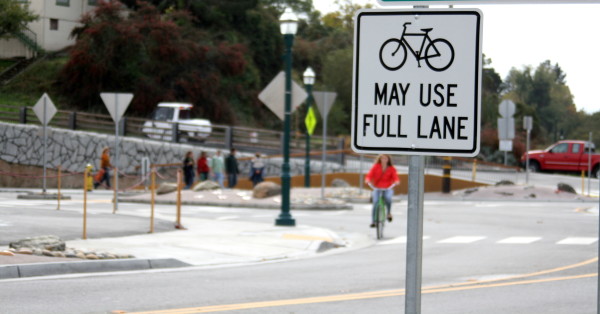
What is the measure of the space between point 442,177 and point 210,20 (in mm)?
19399

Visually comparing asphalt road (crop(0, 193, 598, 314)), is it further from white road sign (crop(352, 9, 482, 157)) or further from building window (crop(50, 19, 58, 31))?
building window (crop(50, 19, 58, 31))

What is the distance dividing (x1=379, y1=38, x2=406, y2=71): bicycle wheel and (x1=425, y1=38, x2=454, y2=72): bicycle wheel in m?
0.10

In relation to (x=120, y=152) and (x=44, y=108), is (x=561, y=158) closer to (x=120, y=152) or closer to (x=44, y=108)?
(x=120, y=152)

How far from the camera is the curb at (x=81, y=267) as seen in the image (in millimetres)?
10727

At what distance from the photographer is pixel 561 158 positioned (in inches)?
1794

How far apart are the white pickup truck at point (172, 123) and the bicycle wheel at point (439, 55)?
34.0 metres

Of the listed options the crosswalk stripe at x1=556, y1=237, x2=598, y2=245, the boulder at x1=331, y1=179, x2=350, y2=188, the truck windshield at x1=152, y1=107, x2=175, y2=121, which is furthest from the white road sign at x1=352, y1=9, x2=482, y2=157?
the truck windshield at x1=152, y1=107, x2=175, y2=121

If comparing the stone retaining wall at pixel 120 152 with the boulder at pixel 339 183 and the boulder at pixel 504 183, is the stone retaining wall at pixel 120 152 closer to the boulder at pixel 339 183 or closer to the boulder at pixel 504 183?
the boulder at pixel 339 183

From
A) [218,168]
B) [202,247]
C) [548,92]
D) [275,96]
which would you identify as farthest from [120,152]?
[548,92]

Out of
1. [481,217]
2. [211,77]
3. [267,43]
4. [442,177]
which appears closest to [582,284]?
[481,217]

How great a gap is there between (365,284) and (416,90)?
7576 mm

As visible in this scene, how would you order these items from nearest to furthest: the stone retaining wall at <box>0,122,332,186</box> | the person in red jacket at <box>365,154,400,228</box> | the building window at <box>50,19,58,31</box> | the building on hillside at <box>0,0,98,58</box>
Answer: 1. the person in red jacket at <box>365,154,400,228</box>
2. the building on hillside at <box>0,0,98,58</box>
3. the building window at <box>50,19,58,31</box>
4. the stone retaining wall at <box>0,122,332,186</box>

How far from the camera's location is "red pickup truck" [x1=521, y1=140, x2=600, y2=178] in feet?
146

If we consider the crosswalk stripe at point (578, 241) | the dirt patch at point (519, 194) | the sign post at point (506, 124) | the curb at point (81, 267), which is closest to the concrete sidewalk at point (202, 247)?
the curb at point (81, 267)
